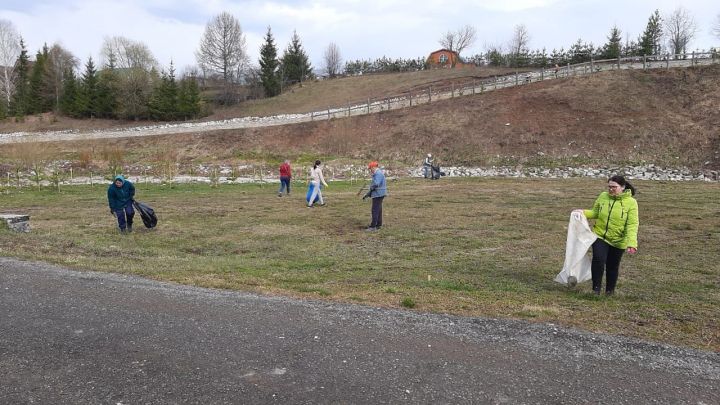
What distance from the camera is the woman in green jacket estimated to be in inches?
275

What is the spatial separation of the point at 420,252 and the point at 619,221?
4317 mm

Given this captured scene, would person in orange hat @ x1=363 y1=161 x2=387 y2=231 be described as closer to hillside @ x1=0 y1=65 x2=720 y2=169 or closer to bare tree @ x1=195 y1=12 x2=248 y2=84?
hillside @ x1=0 y1=65 x2=720 y2=169

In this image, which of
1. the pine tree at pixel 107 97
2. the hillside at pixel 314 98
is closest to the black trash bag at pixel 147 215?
the hillside at pixel 314 98

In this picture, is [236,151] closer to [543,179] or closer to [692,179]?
[543,179]

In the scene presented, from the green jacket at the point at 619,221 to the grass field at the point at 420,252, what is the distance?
84cm

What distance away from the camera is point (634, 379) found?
4.65 metres

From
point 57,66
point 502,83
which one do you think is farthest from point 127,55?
point 502,83

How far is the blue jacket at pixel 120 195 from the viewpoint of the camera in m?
11.9

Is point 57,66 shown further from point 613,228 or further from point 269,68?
point 613,228

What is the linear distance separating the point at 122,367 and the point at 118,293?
2407 millimetres

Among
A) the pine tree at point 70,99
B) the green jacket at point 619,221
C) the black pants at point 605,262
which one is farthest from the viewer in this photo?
the pine tree at point 70,99

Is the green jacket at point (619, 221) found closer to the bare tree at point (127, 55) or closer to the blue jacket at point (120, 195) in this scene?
the blue jacket at point (120, 195)

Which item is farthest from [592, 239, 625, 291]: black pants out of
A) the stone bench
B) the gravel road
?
the stone bench

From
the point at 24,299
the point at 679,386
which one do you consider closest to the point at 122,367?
the point at 24,299
